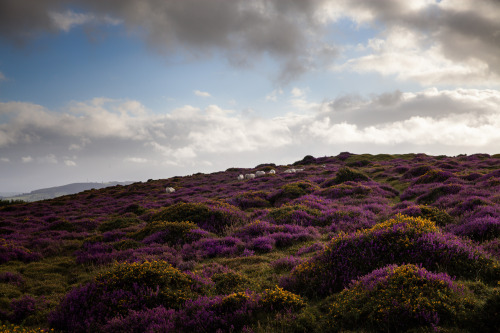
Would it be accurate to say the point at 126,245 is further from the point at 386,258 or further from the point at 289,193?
the point at 289,193

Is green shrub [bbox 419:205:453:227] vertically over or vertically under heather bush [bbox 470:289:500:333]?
over

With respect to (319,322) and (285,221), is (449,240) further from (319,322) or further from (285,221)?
(285,221)

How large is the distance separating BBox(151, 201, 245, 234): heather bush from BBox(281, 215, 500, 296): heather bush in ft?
25.2

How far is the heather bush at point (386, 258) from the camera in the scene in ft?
21.6

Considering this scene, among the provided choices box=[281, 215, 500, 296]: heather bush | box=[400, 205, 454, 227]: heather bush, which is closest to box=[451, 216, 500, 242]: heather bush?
box=[400, 205, 454, 227]: heather bush

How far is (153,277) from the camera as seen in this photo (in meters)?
7.47

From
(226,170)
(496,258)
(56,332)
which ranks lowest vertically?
(56,332)

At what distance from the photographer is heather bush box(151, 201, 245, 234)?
49.3ft

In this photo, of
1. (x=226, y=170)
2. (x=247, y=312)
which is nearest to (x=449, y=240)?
(x=247, y=312)

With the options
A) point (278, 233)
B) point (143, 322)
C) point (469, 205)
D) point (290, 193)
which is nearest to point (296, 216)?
point (278, 233)

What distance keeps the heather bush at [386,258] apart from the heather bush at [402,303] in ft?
3.21

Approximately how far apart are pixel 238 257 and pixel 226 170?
5197 centimetres

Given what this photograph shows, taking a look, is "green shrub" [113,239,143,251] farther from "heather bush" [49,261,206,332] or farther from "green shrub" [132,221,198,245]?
"heather bush" [49,261,206,332]

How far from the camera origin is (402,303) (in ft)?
16.1
